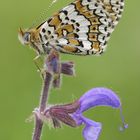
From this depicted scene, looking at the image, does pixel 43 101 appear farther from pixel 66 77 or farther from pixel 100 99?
pixel 66 77

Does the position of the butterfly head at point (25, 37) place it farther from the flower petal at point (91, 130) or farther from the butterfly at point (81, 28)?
the flower petal at point (91, 130)

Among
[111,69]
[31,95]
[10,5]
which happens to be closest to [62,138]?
[31,95]

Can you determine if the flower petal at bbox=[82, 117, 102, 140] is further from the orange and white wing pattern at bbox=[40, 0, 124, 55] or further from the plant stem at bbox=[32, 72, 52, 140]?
the orange and white wing pattern at bbox=[40, 0, 124, 55]

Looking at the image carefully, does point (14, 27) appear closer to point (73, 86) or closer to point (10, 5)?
point (10, 5)

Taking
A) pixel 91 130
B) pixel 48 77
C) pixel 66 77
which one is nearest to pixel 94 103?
pixel 91 130

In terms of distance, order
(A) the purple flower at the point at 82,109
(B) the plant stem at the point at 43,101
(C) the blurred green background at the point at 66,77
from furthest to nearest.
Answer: (C) the blurred green background at the point at 66,77, (A) the purple flower at the point at 82,109, (B) the plant stem at the point at 43,101

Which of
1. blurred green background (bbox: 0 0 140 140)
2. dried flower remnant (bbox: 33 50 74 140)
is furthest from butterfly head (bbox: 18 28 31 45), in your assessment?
blurred green background (bbox: 0 0 140 140)

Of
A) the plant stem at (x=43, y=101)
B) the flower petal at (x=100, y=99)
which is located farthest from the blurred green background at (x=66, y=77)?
the plant stem at (x=43, y=101)
